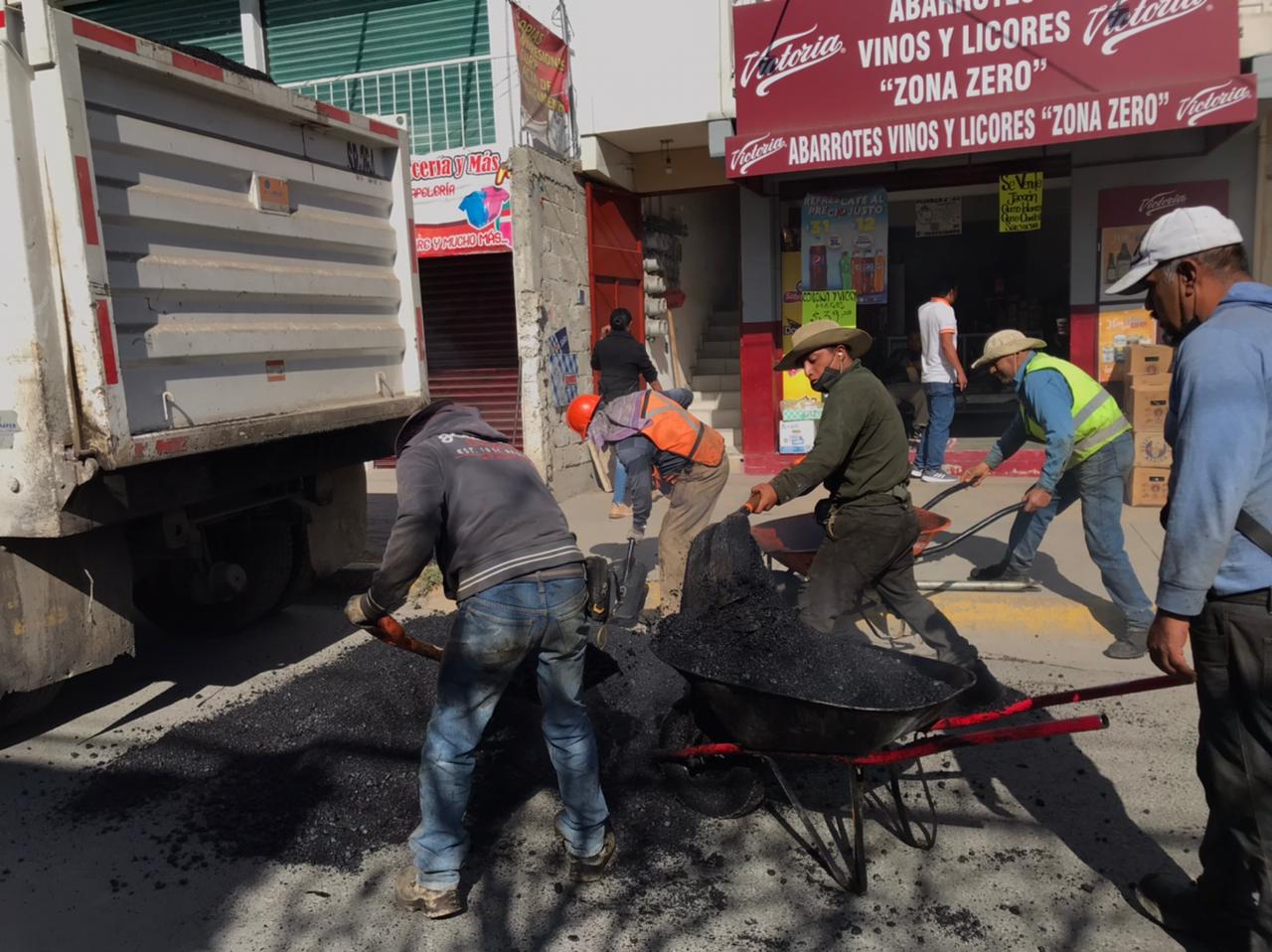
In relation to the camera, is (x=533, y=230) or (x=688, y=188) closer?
(x=533, y=230)

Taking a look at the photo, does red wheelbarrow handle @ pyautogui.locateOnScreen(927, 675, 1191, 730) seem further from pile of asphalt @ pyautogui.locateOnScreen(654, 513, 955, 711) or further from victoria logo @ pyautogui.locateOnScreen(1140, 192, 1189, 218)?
victoria logo @ pyautogui.locateOnScreen(1140, 192, 1189, 218)

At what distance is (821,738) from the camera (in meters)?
3.14

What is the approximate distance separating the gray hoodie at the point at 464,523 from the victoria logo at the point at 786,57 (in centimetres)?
639

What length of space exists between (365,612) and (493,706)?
20.5 inches

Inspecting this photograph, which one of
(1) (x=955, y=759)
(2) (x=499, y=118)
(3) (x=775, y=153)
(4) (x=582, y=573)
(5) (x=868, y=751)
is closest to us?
(5) (x=868, y=751)

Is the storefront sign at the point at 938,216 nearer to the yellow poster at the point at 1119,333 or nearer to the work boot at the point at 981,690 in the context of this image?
the yellow poster at the point at 1119,333

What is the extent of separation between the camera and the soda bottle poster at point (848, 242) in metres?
9.70

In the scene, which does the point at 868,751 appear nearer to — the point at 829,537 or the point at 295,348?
the point at 829,537

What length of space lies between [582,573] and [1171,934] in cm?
207

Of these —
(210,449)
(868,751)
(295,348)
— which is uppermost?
(295,348)

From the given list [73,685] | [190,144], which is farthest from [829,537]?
[73,685]

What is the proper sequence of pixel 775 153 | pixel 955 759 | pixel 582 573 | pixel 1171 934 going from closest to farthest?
pixel 1171 934
pixel 582 573
pixel 955 759
pixel 775 153

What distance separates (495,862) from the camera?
349 cm

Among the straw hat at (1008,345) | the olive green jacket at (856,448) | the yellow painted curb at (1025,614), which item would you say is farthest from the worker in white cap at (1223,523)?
the yellow painted curb at (1025,614)
